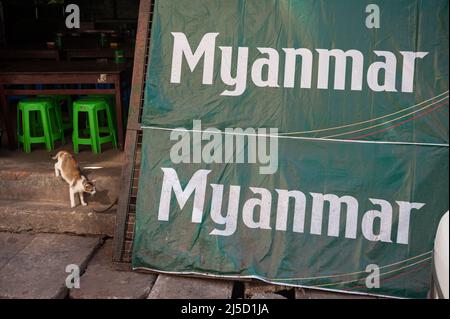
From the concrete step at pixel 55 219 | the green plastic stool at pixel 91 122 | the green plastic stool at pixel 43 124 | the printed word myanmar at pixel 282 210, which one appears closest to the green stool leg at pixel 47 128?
the green plastic stool at pixel 43 124

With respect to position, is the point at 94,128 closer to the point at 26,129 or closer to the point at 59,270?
the point at 26,129

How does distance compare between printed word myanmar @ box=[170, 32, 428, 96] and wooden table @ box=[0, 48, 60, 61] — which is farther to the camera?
wooden table @ box=[0, 48, 60, 61]

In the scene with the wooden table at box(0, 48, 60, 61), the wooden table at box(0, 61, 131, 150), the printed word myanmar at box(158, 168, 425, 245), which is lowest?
the printed word myanmar at box(158, 168, 425, 245)

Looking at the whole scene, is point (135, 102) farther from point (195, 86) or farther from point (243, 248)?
point (243, 248)

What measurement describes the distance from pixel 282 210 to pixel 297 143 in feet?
1.97

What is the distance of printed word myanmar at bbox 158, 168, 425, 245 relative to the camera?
3.74 m

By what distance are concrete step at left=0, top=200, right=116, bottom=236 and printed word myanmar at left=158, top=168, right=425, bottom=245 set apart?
975 mm

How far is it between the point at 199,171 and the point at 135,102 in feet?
2.91

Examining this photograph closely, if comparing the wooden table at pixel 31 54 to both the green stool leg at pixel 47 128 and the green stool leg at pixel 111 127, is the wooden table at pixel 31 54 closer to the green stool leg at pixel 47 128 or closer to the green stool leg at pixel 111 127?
the green stool leg at pixel 47 128

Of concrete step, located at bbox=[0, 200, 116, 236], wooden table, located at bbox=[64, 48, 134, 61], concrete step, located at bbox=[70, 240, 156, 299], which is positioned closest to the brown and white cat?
concrete step, located at bbox=[0, 200, 116, 236]

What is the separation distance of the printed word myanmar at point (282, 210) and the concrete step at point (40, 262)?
103 centimetres

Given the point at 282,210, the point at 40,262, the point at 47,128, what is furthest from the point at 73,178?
the point at 282,210

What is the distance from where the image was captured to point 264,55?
3.91 meters

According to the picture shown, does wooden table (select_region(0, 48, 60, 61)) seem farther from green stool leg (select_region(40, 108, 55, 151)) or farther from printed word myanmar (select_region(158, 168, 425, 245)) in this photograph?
printed word myanmar (select_region(158, 168, 425, 245))
